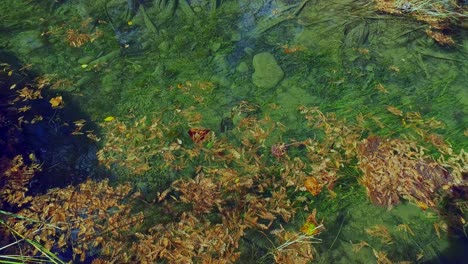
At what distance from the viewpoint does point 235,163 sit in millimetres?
3812

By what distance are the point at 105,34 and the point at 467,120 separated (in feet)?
15.7

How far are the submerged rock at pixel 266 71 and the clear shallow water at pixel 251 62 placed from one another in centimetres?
2

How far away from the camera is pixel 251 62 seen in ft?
16.0

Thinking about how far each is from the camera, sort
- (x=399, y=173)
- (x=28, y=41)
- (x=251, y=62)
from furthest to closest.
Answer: (x=28, y=41) → (x=251, y=62) → (x=399, y=173)

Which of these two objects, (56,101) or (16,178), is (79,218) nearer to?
(16,178)

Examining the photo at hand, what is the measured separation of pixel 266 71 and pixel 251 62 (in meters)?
0.27

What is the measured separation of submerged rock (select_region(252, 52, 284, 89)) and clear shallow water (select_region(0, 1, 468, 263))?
0.05ft

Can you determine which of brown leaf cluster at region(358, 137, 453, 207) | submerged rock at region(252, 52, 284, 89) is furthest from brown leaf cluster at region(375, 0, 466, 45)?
brown leaf cluster at region(358, 137, 453, 207)

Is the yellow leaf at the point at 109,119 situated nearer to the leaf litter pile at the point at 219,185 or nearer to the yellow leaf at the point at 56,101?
the leaf litter pile at the point at 219,185

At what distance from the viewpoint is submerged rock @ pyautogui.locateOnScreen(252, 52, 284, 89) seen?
4.62m

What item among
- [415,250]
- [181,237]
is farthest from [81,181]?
[415,250]

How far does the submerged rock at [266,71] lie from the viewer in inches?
182

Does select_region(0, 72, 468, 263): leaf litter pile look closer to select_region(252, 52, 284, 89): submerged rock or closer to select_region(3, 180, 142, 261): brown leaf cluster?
select_region(3, 180, 142, 261): brown leaf cluster

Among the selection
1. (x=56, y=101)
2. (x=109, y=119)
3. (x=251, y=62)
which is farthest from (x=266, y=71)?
(x=56, y=101)
